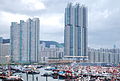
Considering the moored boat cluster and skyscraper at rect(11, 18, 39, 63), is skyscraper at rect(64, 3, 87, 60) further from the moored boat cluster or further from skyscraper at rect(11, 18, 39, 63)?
the moored boat cluster

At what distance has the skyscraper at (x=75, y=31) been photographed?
129375 millimetres

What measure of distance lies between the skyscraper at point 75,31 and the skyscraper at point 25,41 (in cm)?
1310

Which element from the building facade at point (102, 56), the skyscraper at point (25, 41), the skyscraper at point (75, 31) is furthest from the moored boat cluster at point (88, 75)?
the building facade at point (102, 56)

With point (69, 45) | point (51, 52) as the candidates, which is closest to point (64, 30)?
point (69, 45)

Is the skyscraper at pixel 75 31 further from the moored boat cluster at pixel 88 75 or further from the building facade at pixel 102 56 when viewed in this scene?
the moored boat cluster at pixel 88 75

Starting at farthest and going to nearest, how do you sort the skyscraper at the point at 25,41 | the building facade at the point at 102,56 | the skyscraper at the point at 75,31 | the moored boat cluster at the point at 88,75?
the building facade at the point at 102,56 < the skyscraper at the point at 75,31 < the skyscraper at the point at 25,41 < the moored boat cluster at the point at 88,75

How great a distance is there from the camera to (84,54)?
133375mm

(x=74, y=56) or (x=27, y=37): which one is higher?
(x=27, y=37)

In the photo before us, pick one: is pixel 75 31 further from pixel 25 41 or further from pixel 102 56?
pixel 102 56

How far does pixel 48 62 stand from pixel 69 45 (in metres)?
15.9

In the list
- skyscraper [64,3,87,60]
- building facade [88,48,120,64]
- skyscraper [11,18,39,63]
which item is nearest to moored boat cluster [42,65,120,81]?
skyscraper [11,18,39,63]

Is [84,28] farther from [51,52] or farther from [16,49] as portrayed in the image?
Answer: [51,52]

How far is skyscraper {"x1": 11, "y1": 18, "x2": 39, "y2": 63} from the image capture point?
405 feet

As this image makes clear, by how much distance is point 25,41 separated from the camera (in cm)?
12369
